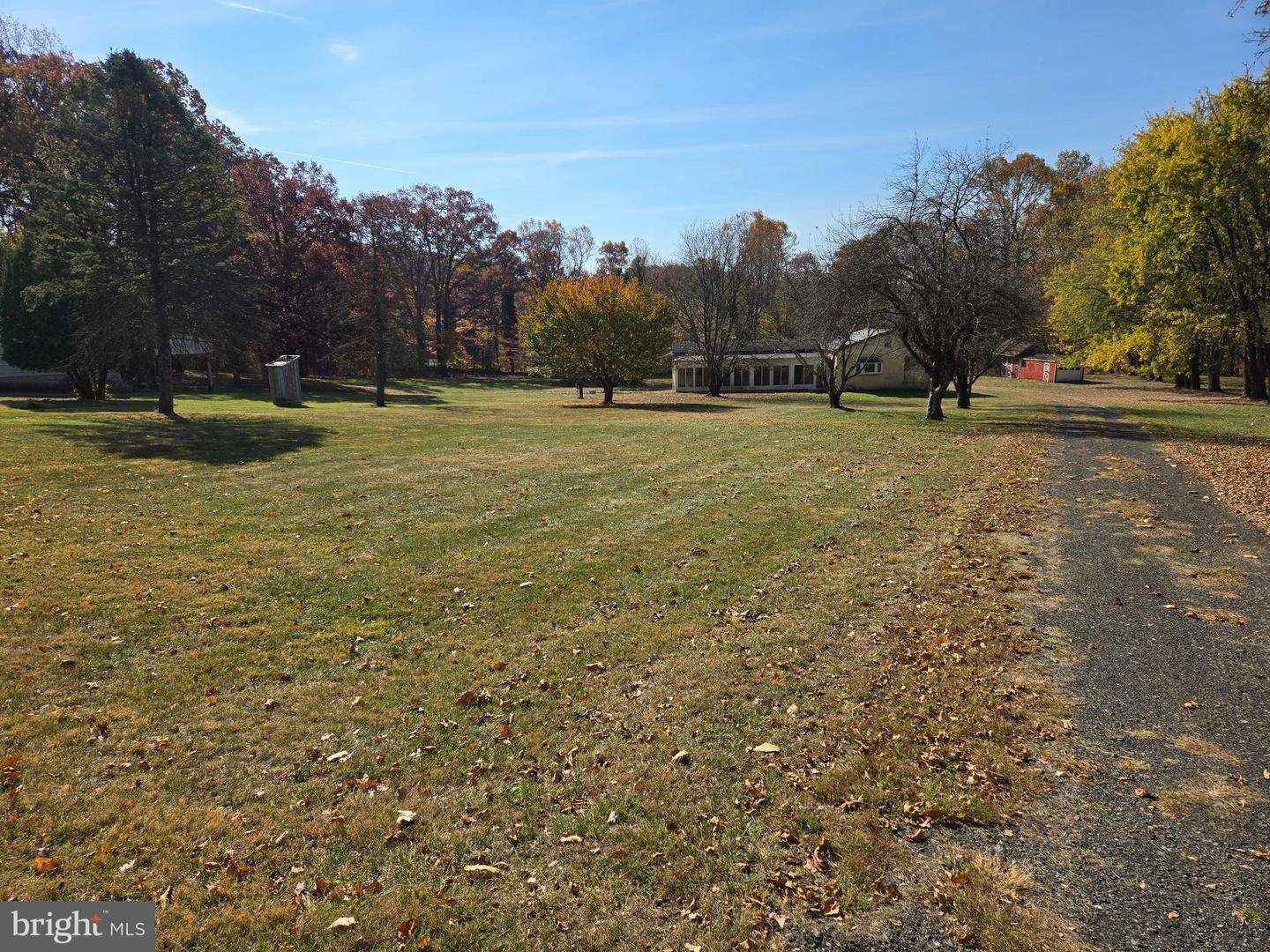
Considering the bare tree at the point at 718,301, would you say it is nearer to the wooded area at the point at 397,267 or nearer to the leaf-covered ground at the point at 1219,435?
the wooded area at the point at 397,267

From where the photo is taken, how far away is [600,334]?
4122 centimetres

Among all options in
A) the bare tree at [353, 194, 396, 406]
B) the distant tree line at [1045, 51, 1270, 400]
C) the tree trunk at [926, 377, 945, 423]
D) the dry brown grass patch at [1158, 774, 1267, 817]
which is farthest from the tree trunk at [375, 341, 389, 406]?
the distant tree line at [1045, 51, 1270, 400]

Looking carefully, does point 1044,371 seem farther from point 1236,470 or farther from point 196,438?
point 196,438

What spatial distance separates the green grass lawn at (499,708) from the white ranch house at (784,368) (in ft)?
140

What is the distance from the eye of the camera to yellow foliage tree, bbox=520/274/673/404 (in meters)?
41.3

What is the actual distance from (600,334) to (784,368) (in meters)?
22.2

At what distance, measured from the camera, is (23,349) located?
29016 mm

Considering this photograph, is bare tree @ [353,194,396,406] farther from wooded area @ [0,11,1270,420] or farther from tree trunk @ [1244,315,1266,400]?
tree trunk @ [1244,315,1266,400]

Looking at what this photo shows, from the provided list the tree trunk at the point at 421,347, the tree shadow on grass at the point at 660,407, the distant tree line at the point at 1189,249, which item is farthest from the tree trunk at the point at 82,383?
the distant tree line at the point at 1189,249

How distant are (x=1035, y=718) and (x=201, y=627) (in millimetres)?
7957

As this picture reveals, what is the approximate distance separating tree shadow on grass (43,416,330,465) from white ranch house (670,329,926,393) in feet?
116

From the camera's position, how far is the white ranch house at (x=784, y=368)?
172ft

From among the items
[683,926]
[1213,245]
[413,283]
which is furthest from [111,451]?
[413,283]

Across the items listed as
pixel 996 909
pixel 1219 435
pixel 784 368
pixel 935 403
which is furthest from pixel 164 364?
pixel 784 368
